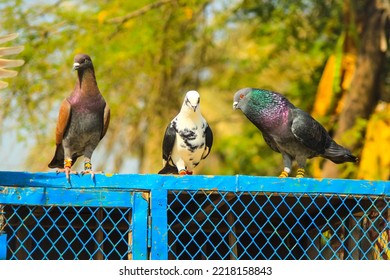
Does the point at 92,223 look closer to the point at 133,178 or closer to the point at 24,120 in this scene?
the point at 133,178

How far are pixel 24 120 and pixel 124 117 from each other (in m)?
1.61

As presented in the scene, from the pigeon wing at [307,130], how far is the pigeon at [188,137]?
54 centimetres

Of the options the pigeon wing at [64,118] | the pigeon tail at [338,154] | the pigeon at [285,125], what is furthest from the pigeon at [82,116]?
the pigeon tail at [338,154]

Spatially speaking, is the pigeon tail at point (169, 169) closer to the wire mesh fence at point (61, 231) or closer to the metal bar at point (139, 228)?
the wire mesh fence at point (61, 231)

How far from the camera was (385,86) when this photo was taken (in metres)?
10.6

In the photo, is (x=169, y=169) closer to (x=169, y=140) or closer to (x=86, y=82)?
(x=169, y=140)

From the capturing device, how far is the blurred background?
9.64 m

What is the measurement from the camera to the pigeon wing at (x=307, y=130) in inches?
204

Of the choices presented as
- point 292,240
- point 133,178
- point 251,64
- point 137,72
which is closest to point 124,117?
point 137,72

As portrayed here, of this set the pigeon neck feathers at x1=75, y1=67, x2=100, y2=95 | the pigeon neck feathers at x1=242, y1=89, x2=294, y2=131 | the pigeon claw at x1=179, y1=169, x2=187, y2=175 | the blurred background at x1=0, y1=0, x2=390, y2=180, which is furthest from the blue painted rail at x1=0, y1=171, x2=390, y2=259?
the blurred background at x1=0, y1=0, x2=390, y2=180

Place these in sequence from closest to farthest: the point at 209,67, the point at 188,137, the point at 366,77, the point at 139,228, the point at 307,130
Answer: the point at 139,228
the point at 188,137
the point at 307,130
the point at 366,77
the point at 209,67

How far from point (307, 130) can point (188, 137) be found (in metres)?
0.74

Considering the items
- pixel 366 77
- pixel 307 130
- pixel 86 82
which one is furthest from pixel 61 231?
pixel 366 77

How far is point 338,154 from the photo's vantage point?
17.6ft
